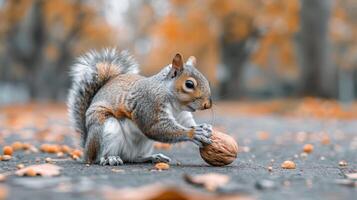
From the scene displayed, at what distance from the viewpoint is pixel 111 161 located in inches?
124

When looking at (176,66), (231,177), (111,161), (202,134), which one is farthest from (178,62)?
(231,177)

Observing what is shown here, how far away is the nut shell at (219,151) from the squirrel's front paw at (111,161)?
441 mm

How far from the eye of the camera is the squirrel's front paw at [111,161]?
3.15m

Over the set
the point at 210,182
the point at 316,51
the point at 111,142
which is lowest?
the point at 210,182

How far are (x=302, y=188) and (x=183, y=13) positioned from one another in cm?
1785

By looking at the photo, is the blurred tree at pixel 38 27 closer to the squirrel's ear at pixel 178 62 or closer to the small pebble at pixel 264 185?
the squirrel's ear at pixel 178 62

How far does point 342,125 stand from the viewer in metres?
7.84

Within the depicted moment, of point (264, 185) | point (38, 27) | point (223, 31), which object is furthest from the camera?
point (223, 31)

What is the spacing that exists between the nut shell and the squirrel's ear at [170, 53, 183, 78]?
37 centimetres

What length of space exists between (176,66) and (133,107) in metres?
0.32

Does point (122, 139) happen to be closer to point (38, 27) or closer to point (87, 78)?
point (87, 78)

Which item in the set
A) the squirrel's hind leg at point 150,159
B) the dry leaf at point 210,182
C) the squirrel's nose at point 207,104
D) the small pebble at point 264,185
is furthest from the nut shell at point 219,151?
the dry leaf at point 210,182

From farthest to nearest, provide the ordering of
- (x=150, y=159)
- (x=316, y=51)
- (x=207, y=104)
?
(x=316, y=51), (x=150, y=159), (x=207, y=104)

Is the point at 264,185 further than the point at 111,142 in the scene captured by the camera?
No
